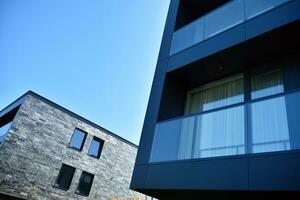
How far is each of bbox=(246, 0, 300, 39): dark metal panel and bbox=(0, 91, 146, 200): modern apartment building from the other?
12.4m

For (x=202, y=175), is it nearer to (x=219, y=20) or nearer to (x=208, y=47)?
(x=208, y=47)

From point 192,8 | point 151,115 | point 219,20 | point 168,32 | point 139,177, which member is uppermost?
point 192,8

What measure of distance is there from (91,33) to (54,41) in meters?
1.78

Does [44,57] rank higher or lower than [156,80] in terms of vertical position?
higher

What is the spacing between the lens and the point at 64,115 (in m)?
15.0

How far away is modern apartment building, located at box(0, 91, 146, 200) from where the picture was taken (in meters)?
12.3

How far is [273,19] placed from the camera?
4.91m

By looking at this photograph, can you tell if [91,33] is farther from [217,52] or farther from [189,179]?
[189,179]

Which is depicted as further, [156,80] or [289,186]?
[156,80]

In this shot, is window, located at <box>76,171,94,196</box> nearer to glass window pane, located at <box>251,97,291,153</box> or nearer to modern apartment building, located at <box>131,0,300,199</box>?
modern apartment building, located at <box>131,0,300,199</box>

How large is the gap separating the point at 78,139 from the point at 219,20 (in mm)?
12401

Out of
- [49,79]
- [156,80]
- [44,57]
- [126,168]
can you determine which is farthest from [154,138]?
[126,168]

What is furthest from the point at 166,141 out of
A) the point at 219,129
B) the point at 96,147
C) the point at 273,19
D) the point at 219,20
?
the point at 96,147

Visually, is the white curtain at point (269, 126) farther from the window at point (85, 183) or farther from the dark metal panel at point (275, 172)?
the window at point (85, 183)
